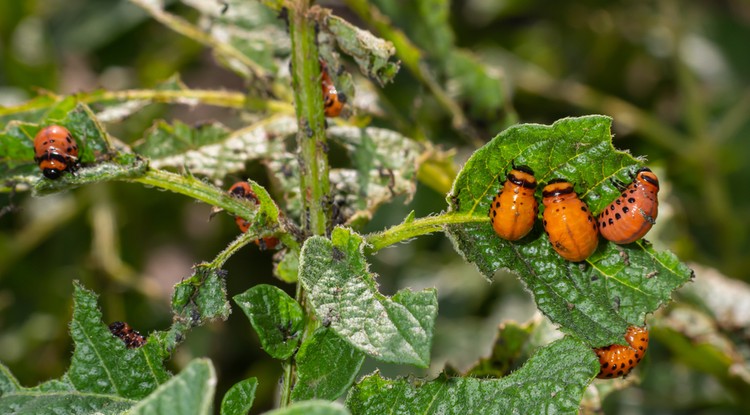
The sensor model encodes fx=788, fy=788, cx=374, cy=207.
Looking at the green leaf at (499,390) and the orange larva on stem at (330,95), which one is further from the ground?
the orange larva on stem at (330,95)

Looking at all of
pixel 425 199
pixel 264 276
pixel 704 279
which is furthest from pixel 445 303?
pixel 704 279

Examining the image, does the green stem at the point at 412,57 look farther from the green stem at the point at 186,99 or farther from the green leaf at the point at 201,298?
the green leaf at the point at 201,298

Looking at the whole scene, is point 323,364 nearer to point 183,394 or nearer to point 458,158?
point 183,394

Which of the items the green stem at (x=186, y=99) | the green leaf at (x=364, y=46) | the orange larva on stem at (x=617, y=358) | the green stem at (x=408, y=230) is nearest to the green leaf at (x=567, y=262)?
the green stem at (x=408, y=230)

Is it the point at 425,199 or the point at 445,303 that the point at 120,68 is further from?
the point at 445,303

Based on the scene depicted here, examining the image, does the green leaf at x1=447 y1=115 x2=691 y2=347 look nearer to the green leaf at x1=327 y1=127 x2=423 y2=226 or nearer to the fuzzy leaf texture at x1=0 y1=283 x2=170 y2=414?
the green leaf at x1=327 y1=127 x2=423 y2=226

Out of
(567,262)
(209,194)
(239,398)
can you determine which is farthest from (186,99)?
(567,262)
